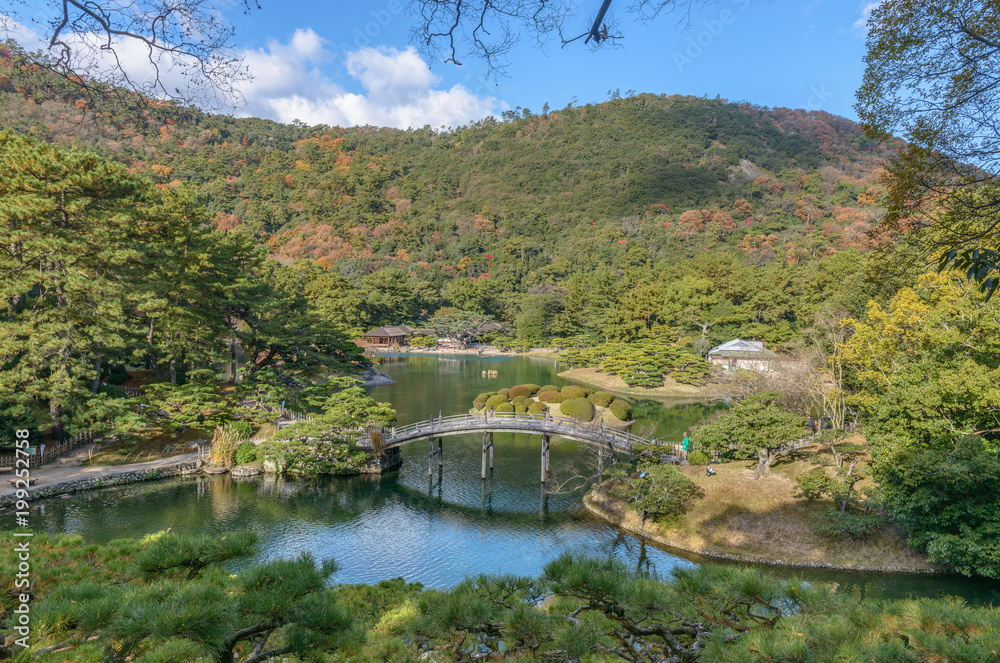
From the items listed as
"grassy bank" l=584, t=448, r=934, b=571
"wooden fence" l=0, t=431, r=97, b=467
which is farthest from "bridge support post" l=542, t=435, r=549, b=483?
"wooden fence" l=0, t=431, r=97, b=467

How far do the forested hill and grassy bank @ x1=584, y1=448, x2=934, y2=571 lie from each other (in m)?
30.1

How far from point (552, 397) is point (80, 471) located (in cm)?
1829

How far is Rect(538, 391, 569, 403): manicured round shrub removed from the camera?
976 inches

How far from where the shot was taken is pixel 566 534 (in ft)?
43.1

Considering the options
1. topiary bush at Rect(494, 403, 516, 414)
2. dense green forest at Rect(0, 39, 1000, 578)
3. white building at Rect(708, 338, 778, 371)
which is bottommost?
topiary bush at Rect(494, 403, 516, 414)

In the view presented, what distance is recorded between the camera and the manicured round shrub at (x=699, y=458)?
49.2 feet

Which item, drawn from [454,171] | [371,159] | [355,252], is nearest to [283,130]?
[371,159]

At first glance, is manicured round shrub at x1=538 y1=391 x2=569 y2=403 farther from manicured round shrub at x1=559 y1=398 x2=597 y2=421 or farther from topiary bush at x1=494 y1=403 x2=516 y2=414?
topiary bush at x1=494 y1=403 x2=516 y2=414

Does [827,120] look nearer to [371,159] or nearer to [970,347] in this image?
[371,159]

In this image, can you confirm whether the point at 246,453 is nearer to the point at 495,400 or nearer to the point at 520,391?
the point at 495,400

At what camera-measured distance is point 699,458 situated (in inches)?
591

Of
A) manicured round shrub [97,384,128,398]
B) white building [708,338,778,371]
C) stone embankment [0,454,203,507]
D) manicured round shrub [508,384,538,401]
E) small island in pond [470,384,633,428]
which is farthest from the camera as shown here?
white building [708,338,778,371]

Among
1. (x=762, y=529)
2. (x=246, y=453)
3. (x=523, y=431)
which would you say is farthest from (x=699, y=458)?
(x=246, y=453)

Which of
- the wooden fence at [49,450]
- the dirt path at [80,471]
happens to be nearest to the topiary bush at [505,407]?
the dirt path at [80,471]
